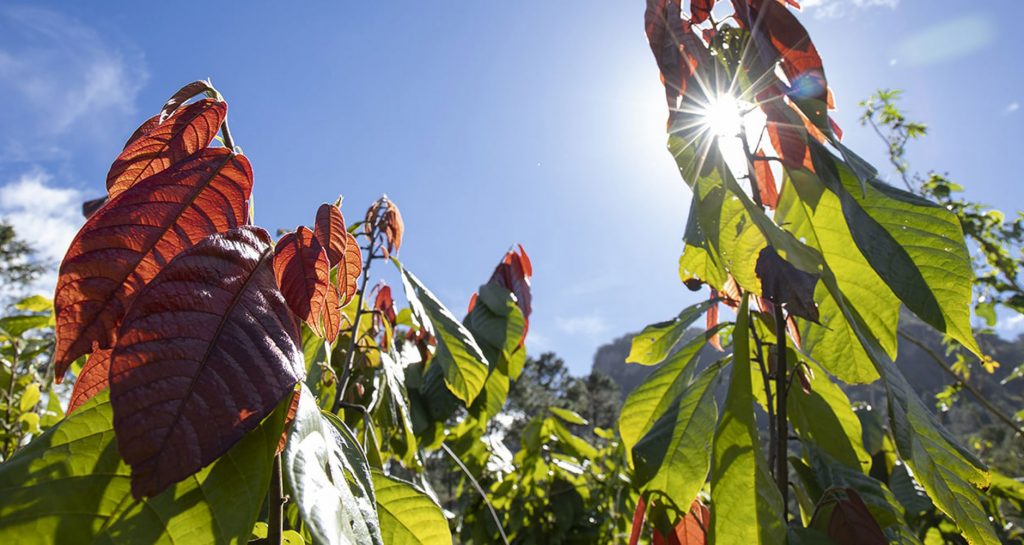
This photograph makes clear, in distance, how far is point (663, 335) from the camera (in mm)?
1288

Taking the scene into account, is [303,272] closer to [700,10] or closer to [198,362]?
[198,362]

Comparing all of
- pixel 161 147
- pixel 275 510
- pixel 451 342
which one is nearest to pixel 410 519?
pixel 275 510

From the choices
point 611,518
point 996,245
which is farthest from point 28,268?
point 996,245

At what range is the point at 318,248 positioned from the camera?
47 centimetres

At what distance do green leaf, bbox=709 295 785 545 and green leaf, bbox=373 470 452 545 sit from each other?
1.24ft

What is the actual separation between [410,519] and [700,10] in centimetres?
83

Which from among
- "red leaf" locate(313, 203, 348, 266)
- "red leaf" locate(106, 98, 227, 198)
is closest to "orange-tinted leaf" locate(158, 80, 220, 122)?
"red leaf" locate(106, 98, 227, 198)

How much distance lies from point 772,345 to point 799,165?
14.1 inches

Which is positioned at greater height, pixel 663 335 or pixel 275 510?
pixel 663 335

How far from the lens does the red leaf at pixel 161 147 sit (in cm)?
53

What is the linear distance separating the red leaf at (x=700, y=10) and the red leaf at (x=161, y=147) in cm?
74

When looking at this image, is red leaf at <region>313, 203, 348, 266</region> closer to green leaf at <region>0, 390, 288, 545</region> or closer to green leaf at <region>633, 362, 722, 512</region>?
green leaf at <region>0, 390, 288, 545</region>

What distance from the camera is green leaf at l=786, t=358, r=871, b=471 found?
108 cm

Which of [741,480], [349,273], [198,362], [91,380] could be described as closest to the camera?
[198,362]
